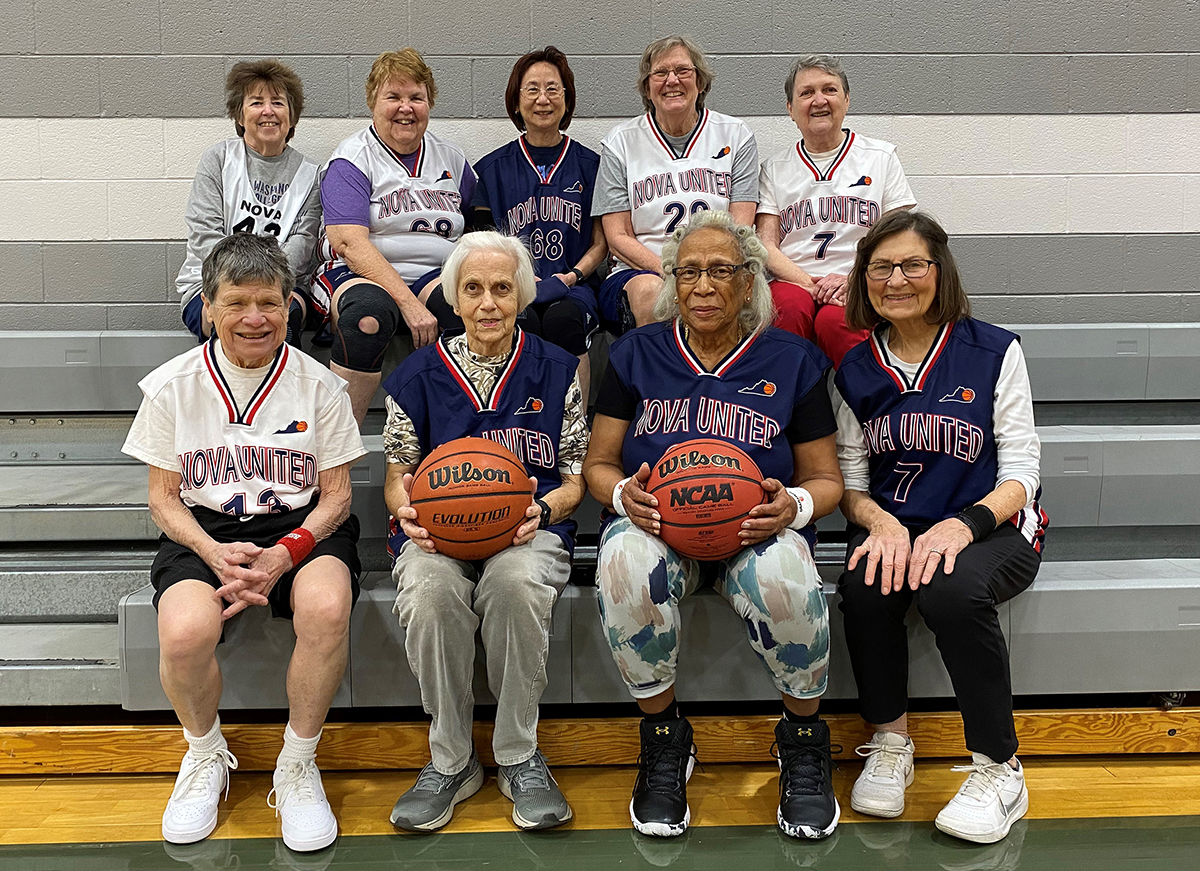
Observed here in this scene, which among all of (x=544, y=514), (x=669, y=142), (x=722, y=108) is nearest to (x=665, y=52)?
(x=669, y=142)

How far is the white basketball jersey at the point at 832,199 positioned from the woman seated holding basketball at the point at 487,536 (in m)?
1.07

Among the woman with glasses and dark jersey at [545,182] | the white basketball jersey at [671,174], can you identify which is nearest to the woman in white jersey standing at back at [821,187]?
the white basketball jersey at [671,174]

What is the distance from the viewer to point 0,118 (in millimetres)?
3295

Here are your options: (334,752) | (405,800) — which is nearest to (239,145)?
(334,752)

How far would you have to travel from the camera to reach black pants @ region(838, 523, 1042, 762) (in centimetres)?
182

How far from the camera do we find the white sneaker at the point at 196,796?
5.96 feet

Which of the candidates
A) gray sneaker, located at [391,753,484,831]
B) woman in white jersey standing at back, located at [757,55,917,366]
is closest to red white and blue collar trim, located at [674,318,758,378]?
woman in white jersey standing at back, located at [757,55,917,366]

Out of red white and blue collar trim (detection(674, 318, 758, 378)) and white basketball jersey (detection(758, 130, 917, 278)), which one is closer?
red white and blue collar trim (detection(674, 318, 758, 378))

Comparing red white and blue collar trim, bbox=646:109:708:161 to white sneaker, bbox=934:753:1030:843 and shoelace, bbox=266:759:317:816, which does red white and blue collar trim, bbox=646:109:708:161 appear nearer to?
white sneaker, bbox=934:753:1030:843

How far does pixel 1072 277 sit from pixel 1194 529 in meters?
1.23

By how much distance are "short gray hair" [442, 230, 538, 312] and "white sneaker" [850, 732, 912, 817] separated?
1225 millimetres

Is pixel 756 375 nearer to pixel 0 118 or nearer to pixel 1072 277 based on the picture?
pixel 1072 277

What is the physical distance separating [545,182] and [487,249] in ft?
3.32

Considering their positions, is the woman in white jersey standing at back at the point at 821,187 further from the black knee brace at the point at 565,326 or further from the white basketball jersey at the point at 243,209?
the white basketball jersey at the point at 243,209
